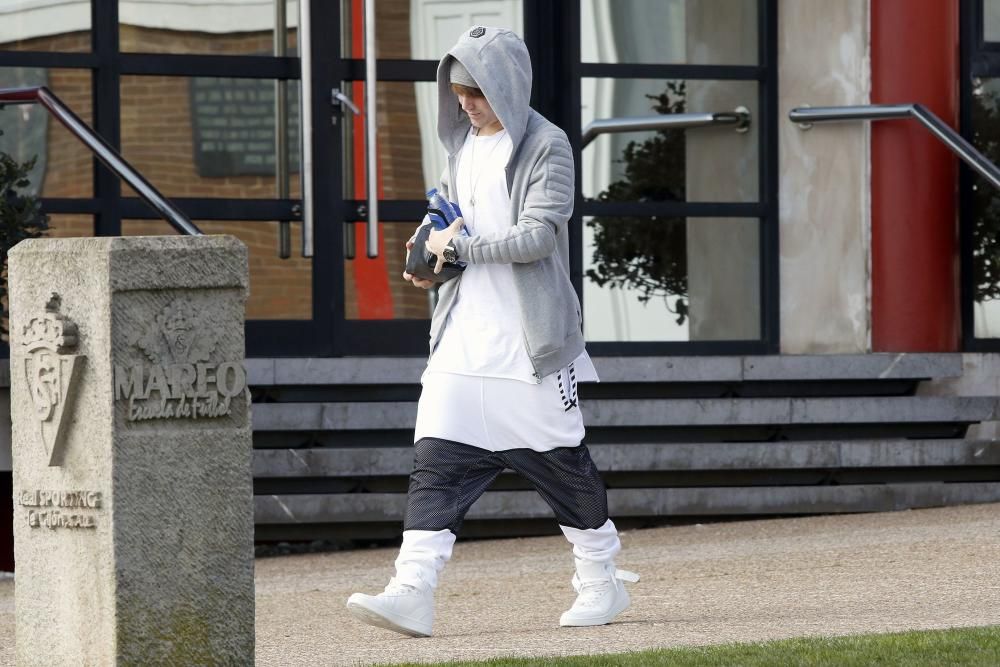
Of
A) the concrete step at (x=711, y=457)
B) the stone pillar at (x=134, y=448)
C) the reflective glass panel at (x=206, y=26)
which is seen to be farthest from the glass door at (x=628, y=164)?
the stone pillar at (x=134, y=448)

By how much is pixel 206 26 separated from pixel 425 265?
401 cm

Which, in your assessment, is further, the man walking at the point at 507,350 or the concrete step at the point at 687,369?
the concrete step at the point at 687,369

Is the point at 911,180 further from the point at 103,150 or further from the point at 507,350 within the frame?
the point at 507,350

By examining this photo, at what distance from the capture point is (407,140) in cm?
984

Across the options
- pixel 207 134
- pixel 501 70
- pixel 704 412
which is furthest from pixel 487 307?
pixel 207 134

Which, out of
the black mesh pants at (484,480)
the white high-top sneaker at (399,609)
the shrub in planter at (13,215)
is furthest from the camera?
the shrub in planter at (13,215)

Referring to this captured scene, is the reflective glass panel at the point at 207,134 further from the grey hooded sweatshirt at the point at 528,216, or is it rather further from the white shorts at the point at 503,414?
the white shorts at the point at 503,414

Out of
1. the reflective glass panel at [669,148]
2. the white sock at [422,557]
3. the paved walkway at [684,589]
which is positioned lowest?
the paved walkway at [684,589]

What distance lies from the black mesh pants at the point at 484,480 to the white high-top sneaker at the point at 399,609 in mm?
204

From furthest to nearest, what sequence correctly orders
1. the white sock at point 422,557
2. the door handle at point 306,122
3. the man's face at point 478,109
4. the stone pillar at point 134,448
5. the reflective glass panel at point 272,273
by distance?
the reflective glass panel at point 272,273 < the door handle at point 306,122 < the man's face at point 478,109 < the white sock at point 422,557 < the stone pillar at point 134,448

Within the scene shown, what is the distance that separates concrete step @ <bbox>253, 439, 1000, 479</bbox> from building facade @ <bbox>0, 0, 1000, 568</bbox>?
0.55m

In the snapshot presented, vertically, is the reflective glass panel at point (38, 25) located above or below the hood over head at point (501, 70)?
above

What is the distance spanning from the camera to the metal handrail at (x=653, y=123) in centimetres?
993

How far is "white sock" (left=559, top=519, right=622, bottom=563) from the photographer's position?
6.07m
